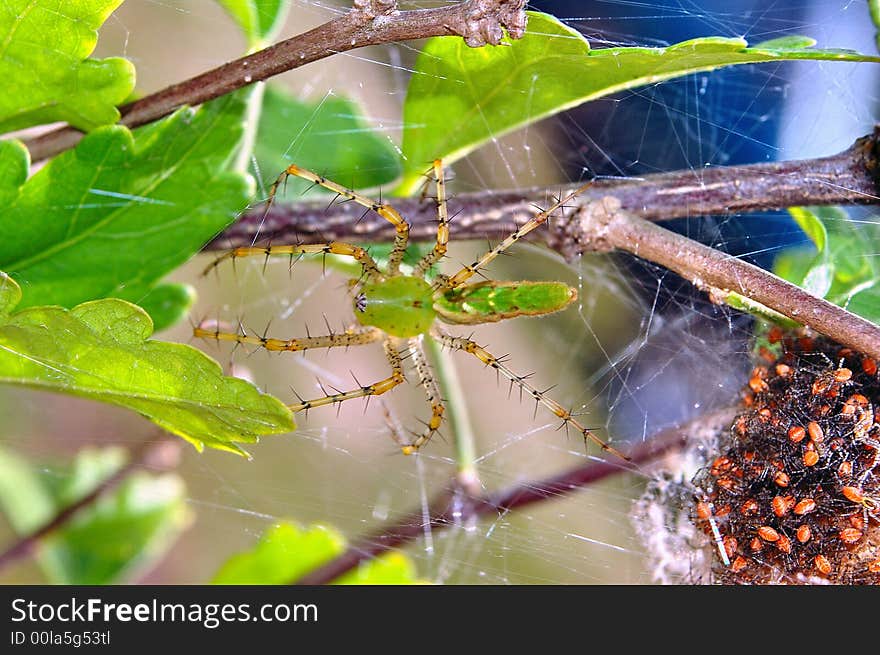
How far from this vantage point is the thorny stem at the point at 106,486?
2.51 meters

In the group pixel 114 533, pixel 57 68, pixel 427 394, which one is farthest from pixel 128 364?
pixel 114 533

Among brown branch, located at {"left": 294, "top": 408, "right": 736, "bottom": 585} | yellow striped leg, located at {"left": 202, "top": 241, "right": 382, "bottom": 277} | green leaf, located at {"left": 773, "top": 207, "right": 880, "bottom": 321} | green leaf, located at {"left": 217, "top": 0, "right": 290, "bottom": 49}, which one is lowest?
brown branch, located at {"left": 294, "top": 408, "right": 736, "bottom": 585}

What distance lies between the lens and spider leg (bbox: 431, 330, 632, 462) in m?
2.03

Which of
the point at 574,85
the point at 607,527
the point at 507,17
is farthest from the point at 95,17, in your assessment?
the point at 607,527

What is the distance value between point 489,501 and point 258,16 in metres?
1.61

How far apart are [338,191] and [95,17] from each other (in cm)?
79

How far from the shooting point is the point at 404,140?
1942 mm

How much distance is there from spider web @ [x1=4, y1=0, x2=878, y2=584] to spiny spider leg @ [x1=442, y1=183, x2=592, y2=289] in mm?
197

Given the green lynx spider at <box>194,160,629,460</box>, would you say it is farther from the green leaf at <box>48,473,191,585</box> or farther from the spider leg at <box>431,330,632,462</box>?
the green leaf at <box>48,473,191,585</box>

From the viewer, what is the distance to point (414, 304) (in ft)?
7.30

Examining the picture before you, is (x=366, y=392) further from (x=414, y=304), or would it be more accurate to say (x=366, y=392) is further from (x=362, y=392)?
(x=414, y=304)

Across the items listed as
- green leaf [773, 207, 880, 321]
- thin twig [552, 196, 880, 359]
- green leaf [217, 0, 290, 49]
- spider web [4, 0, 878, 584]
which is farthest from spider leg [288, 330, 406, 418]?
green leaf [773, 207, 880, 321]

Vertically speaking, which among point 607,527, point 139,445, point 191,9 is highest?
point 191,9

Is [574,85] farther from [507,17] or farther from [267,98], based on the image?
[267,98]
